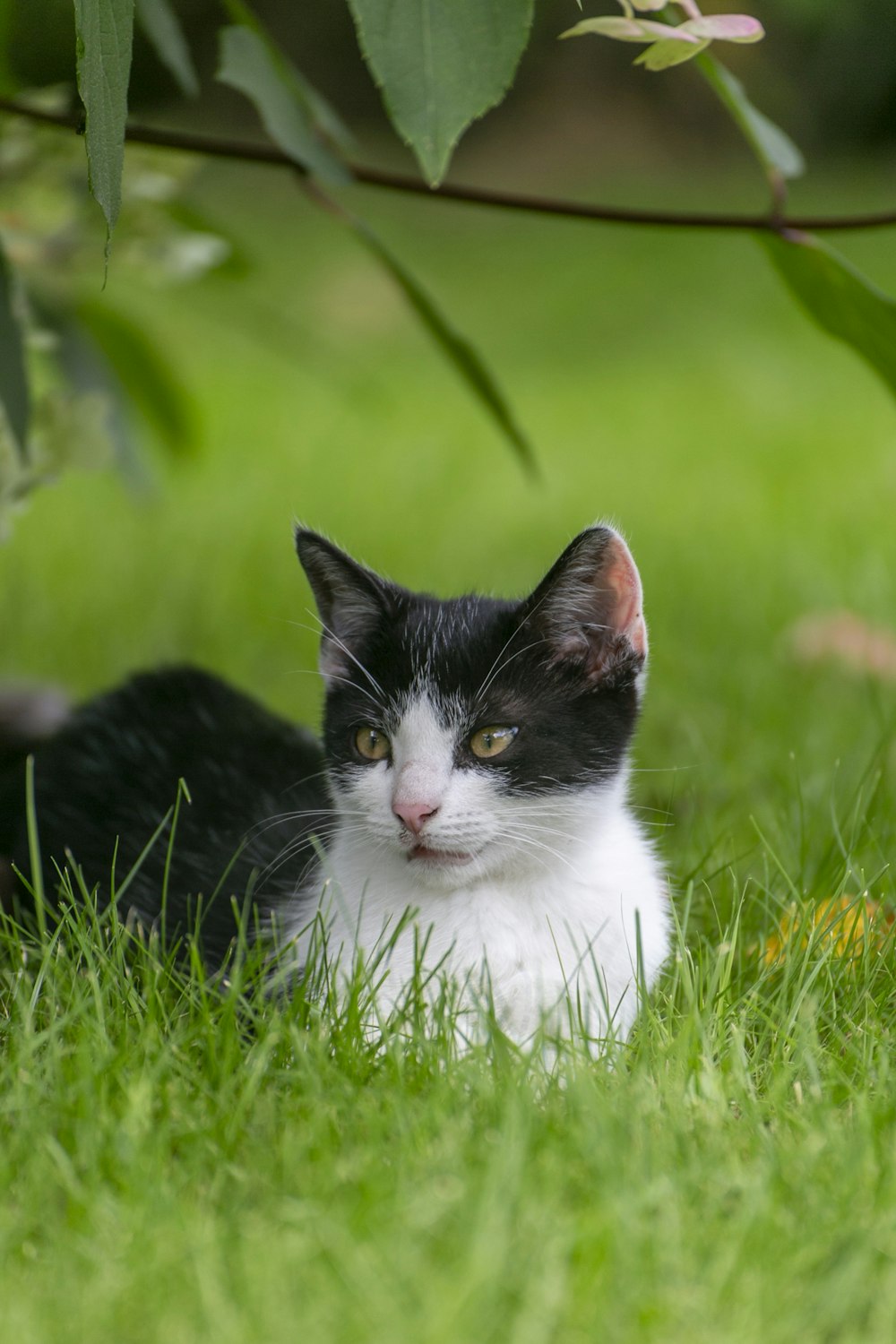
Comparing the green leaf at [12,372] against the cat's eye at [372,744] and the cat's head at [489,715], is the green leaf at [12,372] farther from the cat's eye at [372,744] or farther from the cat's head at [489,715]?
the cat's eye at [372,744]

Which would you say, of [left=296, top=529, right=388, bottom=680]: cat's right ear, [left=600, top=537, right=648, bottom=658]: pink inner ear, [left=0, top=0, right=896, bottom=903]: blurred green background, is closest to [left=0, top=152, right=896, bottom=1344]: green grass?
[left=0, top=0, right=896, bottom=903]: blurred green background

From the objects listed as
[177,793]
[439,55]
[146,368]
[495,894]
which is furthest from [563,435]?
[439,55]

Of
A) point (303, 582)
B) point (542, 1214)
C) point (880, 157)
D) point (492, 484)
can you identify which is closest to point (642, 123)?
point (880, 157)

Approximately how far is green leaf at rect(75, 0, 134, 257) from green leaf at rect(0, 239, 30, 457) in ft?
2.06

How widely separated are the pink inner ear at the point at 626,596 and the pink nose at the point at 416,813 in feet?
1.03

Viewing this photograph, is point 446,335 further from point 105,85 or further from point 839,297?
point 105,85

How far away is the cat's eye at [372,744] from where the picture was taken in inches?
65.6

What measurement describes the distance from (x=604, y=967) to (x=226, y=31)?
1.15 m

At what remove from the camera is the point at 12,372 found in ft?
6.03

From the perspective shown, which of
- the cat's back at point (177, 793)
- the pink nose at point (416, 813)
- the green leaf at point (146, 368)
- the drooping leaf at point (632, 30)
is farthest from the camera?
the green leaf at point (146, 368)

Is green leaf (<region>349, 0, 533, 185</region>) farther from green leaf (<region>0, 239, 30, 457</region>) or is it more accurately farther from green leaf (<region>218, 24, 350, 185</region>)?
green leaf (<region>0, 239, 30, 457</region>)

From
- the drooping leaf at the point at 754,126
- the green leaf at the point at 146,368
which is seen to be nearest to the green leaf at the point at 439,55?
the drooping leaf at the point at 754,126

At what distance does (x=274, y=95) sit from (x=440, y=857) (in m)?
0.89

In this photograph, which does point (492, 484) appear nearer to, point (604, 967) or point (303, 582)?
point (303, 582)
